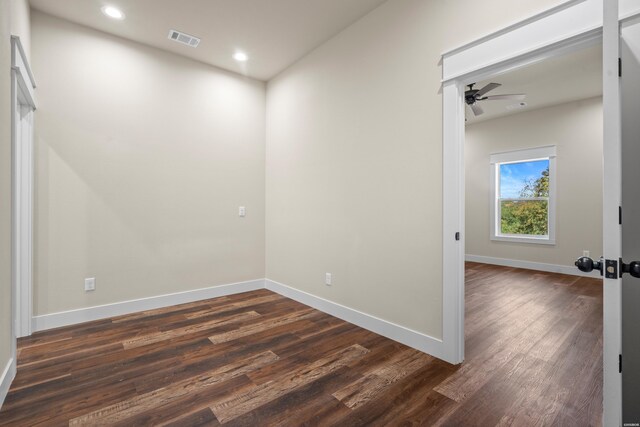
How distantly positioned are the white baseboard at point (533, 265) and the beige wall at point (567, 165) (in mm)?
78

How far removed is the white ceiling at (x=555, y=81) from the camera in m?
3.93

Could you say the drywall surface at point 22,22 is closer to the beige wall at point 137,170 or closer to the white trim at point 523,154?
the beige wall at point 137,170

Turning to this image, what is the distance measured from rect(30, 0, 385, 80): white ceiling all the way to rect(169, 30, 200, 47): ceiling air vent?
0.06m

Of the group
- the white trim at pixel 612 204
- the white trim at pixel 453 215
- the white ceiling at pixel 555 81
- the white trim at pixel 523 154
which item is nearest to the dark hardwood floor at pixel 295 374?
the white trim at pixel 453 215

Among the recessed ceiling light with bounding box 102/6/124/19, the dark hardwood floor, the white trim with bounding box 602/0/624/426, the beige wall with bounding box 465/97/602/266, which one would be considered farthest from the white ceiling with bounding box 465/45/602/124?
the recessed ceiling light with bounding box 102/6/124/19

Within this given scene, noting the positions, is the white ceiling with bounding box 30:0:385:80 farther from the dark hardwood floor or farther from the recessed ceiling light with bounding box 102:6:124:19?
the dark hardwood floor

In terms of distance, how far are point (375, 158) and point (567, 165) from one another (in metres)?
4.57

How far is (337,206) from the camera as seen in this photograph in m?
3.28

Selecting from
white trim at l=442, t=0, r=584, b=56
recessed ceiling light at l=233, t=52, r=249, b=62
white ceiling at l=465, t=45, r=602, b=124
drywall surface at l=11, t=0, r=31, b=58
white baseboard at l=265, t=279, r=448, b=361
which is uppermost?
white ceiling at l=465, t=45, r=602, b=124

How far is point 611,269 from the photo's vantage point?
109 cm

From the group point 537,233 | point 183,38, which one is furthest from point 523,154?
point 183,38

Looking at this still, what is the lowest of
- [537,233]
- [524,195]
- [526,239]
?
[526,239]

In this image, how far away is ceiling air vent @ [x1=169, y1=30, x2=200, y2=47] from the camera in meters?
3.19

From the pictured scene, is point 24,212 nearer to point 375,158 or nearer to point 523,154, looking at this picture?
point 375,158
